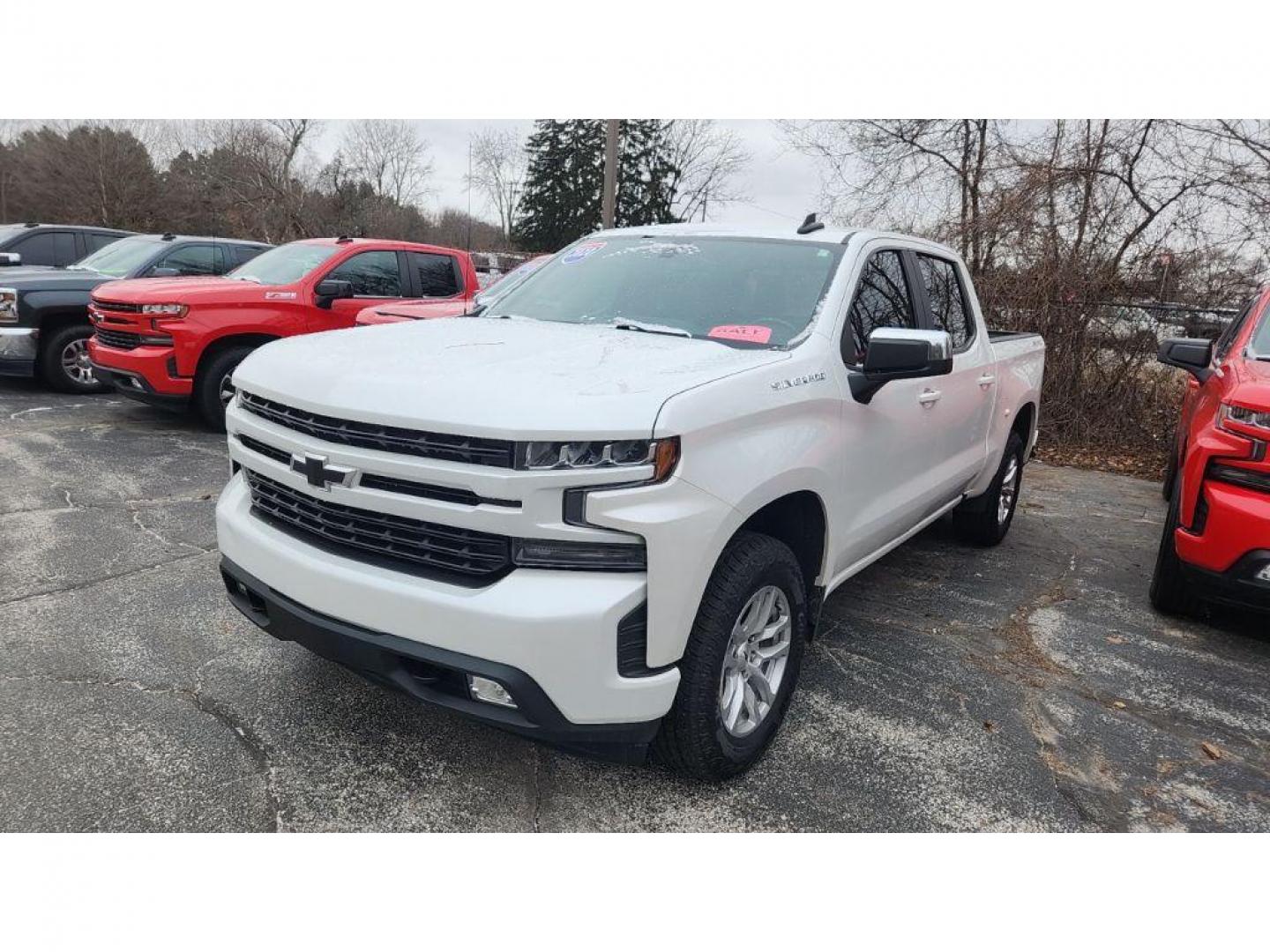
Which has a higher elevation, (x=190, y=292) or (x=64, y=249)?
(x=64, y=249)

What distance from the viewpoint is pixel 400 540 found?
7.68 feet

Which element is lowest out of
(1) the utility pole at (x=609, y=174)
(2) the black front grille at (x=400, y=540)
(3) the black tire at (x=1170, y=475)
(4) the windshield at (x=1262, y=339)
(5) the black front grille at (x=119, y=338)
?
(3) the black tire at (x=1170, y=475)

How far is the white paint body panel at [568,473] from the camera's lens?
2.13 metres

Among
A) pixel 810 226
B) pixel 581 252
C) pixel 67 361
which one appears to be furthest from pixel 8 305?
pixel 810 226

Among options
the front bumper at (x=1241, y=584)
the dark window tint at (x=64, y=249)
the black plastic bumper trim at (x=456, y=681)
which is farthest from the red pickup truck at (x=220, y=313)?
the front bumper at (x=1241, y=584)

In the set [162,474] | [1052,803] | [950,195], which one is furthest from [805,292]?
[950,195]

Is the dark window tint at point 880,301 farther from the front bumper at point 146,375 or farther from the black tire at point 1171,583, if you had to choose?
the front bumper at point 146,375

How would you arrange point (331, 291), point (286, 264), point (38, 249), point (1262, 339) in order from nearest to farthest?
point (1262, 339)
point (331, 291)
point (286, 264)
point (38, 249)

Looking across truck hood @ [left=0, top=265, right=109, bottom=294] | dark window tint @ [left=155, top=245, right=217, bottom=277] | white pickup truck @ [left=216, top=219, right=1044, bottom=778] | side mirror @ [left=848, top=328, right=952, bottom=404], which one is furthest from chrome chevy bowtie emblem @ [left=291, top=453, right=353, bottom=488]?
dark window tint @ [left=155, top=245, right=217, bottom=277]

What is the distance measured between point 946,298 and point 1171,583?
1.92 meters

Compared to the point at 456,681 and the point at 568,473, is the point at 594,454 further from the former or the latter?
the point at 456,681

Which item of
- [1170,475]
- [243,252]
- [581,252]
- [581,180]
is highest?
[581,180]

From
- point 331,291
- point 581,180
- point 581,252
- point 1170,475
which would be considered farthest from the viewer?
point 581,180

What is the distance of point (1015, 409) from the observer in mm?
5383
